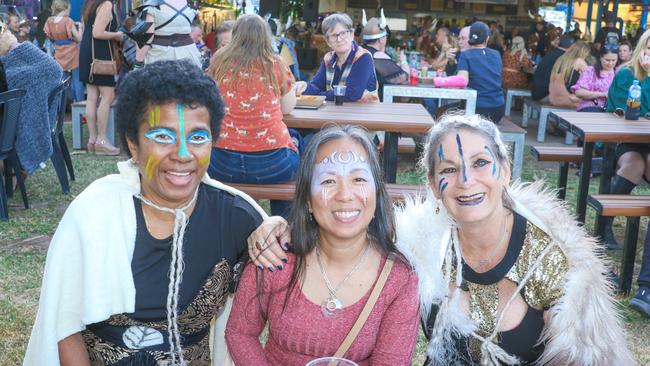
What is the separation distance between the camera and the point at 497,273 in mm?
2320

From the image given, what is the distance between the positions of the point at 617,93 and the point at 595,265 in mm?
4015

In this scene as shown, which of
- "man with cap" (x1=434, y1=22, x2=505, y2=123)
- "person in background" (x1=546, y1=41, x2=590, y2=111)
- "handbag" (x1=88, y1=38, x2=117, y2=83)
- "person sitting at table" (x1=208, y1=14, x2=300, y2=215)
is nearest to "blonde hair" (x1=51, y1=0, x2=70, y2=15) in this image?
"handbag" (x1=88, y1=38, x2=117, y2=83)

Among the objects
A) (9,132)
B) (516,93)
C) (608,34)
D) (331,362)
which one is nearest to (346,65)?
(9,132)

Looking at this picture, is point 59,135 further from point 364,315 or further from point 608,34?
point 608,34

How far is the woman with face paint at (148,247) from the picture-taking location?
2145mm

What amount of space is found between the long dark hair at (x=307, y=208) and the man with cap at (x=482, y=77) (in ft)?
17.5

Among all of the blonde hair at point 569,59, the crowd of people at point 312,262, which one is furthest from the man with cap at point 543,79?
the crowd of people at point 312,262

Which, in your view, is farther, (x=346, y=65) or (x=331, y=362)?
(x=346, y=65)

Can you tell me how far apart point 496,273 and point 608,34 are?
848 cm

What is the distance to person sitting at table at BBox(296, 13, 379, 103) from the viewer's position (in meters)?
5.92

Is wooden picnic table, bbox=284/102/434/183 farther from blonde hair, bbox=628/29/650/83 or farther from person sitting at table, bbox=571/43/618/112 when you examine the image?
person sitting at table, bbox=571/43/618/112

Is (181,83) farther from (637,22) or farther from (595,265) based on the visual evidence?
(637,22)

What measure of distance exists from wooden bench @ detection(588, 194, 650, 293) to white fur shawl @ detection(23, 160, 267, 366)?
3.07 meters

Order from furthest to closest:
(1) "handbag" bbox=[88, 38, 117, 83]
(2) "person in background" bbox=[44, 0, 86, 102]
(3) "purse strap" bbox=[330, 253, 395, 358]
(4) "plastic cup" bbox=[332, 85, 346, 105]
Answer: (2) "person in background" bbox=[44, 0, 86, 102] → (1) "handbag" bbox=[88, 38, 117, 83] → (4) "plastic cup" bbox=[332, 85, 346, 105] → (3) "purse strap" bbox=[330, 253, 395, 358]
